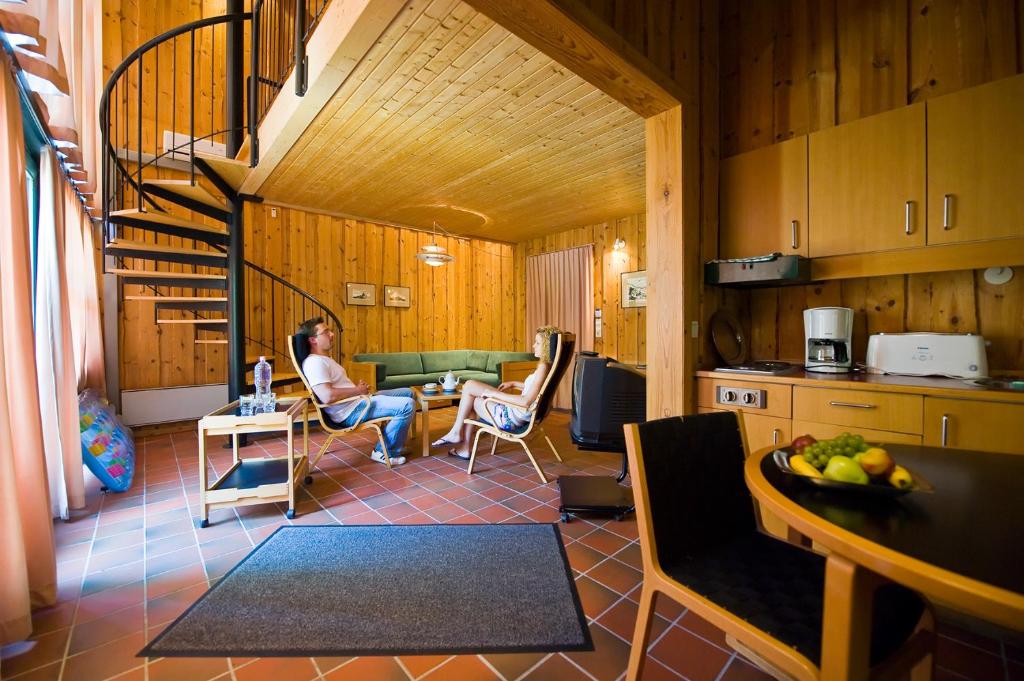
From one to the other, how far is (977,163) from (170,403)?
21.1 ft

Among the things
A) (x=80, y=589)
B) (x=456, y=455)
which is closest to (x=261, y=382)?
(x=80, y=589)

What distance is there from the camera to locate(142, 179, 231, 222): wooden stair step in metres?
3.01

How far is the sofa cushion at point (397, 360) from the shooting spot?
562 centimetres

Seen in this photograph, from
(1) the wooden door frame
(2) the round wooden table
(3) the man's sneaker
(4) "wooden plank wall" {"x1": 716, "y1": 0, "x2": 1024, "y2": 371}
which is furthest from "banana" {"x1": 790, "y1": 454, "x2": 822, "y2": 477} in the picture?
(3) the man's sneaker

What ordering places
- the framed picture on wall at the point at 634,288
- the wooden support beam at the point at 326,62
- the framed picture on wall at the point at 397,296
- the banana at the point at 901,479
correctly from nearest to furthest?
the banana at the point at 901,479 → the wooden support beam at the point at 326,62 → the framed picture on wall at the point at 634,288 → the framed picture on wall at the point at 397,296

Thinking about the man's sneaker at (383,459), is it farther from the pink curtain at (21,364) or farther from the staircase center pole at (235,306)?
the pink curtain at (21,364)

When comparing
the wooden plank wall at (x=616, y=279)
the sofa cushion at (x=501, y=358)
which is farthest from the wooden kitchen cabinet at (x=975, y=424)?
the sofa cushion at (x=501, y=358)

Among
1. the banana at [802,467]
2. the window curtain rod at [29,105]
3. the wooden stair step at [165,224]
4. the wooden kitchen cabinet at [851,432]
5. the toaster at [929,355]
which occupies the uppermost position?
the window curtain rod at [29,105]

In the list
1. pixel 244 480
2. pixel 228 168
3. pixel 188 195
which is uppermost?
pixel 228 168

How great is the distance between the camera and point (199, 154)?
2965mm

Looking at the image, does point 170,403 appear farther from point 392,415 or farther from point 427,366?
point 427,366

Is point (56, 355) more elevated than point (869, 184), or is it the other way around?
point (869, 184)

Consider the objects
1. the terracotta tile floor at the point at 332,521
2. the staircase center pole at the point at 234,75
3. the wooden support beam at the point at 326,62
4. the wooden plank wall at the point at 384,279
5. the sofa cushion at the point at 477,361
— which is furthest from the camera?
the sofa cushion at the point at 477,361

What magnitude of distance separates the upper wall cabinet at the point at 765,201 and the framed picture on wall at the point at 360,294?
483 cm
